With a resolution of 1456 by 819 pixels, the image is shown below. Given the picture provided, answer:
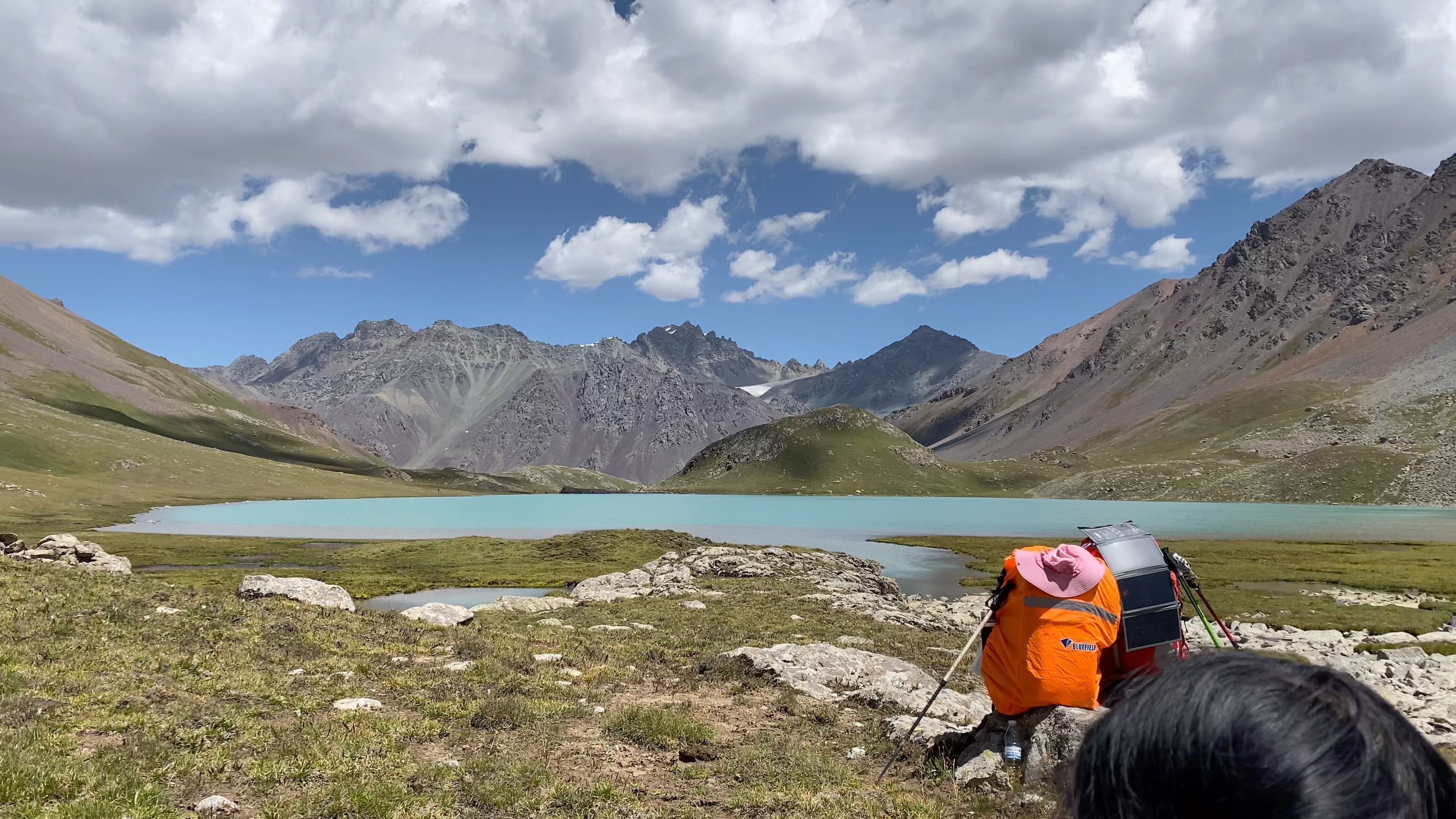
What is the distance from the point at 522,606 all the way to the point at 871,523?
115 meters

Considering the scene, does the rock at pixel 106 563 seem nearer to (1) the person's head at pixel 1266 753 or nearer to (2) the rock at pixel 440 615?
(2) the rock at pixel 440 615

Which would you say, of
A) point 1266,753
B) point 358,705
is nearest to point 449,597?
point 358,705

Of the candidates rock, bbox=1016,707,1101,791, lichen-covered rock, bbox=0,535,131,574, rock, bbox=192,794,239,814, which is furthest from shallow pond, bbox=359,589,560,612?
rock, bbox=1016,707,1101,791

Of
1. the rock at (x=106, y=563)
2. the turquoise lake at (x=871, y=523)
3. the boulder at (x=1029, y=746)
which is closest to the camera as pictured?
the boulder at (x=1029, y=746)

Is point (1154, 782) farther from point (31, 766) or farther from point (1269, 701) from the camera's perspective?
point (31, 766)

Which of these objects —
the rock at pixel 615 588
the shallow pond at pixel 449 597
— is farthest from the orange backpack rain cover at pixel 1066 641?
the shallow pond at pixel 449 597

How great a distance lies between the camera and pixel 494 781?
12.0 m

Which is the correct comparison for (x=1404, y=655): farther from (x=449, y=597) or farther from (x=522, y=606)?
(x=449, y=597)

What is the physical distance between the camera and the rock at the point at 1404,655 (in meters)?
30.9

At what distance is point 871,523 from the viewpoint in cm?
14562

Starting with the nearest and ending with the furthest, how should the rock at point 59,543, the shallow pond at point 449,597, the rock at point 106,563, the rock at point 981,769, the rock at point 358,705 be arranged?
the rock at point 981,769, the rock at point 358,705, the rock at point 106,563, the rock at point 59,543, the shallow pond at point 449,597

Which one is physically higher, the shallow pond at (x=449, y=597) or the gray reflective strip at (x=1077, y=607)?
the gray reflective strip at (x=1077, y=607)

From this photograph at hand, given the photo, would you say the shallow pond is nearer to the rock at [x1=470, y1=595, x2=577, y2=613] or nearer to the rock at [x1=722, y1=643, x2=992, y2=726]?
the rock at [x1=470, y1=595, x2=577, y2=613]

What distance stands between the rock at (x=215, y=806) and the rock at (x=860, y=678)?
12.6 m
